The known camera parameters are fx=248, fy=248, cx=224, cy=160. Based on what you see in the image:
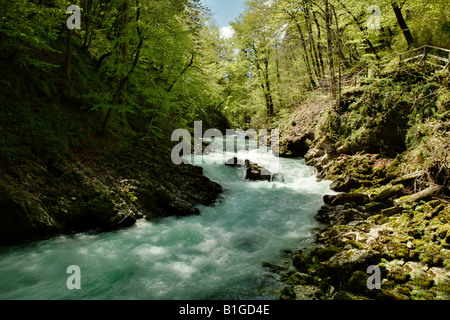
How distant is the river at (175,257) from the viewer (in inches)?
192

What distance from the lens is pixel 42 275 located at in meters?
5.16

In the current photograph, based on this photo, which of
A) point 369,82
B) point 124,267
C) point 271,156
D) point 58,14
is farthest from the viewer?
point 271,156

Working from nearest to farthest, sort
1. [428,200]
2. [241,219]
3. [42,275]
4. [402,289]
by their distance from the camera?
[402,289]
[42,275]
[428,200]
[241,219]

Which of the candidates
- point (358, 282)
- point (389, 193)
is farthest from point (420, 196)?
point (358, 282)

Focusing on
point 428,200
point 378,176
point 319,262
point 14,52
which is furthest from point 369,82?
point 14,52

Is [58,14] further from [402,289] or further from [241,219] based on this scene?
[402,289]

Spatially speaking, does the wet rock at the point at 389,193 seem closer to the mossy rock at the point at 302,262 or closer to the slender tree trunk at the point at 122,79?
the mossy rock at the point at 302,262

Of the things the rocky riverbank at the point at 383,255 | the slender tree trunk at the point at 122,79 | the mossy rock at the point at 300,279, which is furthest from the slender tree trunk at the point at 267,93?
the mossy rock at the point at 300,279

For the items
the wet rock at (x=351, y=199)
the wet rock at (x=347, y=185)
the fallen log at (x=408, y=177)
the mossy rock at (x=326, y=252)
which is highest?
the fallen log at (x=408, y=177)

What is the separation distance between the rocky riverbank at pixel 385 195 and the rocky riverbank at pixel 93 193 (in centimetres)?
497

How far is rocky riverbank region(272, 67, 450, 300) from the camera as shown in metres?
4.57

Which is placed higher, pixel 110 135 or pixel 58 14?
pixel 58 14

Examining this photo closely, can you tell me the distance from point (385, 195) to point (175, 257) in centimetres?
663

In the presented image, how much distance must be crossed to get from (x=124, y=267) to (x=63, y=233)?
2295mm
